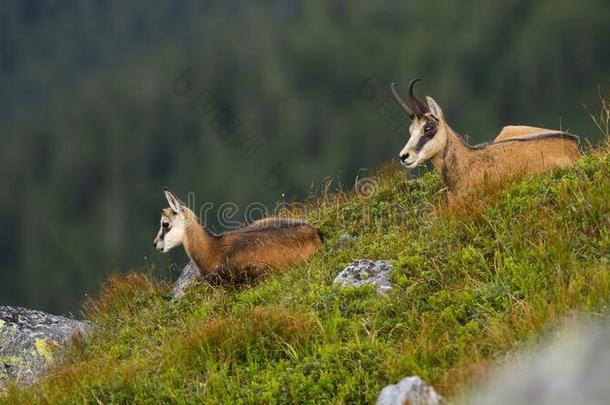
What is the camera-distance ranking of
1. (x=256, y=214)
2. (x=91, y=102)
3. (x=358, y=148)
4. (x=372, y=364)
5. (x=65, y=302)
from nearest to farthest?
(x=372, y=364) → (x=256, y=214) → (x=65, y=302) → (x=358, y=148) → (x=91, y=102)

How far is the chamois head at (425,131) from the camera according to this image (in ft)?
48.9

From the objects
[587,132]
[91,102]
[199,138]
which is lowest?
[587,132]

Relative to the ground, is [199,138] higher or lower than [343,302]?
lower

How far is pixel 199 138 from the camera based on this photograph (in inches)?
7023

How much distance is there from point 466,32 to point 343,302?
602 ft

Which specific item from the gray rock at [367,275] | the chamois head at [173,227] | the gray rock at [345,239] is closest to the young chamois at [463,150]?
the gray rock at [345,239]

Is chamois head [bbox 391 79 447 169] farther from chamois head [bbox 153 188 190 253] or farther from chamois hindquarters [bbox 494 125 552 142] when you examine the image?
chamois head [bbox 153 188 190 253]

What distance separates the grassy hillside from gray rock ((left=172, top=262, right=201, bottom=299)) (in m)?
1.97

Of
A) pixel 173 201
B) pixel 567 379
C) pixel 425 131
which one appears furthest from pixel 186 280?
pixel 567 379

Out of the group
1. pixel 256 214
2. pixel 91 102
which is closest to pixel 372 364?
pixel 256 214

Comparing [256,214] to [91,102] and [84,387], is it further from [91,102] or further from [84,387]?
[91,102]

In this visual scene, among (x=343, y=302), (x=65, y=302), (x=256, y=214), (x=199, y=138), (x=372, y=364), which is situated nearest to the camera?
(x=372, y=364)

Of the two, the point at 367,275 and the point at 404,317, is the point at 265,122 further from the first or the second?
the point at 404,317

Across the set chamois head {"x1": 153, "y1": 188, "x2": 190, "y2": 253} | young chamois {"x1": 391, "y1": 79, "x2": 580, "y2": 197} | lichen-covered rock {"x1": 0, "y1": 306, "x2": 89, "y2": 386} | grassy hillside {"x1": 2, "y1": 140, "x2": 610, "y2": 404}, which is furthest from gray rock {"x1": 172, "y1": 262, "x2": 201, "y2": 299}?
young chamois {"x1": 391, "y1": 79, "x2": 580, "y2": 197}
